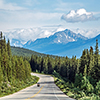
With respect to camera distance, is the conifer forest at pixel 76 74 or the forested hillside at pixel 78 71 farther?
the conifer forest at pixel 76 74

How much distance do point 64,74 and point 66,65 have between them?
6.24 m

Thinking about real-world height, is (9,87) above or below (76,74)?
below

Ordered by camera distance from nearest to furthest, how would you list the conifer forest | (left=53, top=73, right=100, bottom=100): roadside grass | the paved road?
(left=53, top=73, right=100, bottom=100): roadside grass, the paved road, the conifer forest

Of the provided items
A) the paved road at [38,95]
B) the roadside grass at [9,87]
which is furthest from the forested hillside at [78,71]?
the roadside grass at [9,87]

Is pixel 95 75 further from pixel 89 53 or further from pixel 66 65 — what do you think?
pixel 66 65

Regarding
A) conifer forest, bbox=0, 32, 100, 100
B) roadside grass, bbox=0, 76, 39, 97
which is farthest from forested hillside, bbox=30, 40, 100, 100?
roadside grass, bbox=0, 76, 39, 97

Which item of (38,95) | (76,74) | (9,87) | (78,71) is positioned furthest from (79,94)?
(78,71)

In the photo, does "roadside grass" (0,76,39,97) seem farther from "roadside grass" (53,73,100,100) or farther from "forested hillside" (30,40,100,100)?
"forested hillside" (30,40,100,100)

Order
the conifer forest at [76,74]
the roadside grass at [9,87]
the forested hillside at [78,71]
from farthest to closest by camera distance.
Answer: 1. the conifer forest at [76,74]
2. the forested hillside at [78,71]
3. the roadside grass at [9,87]

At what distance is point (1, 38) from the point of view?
95.0 m

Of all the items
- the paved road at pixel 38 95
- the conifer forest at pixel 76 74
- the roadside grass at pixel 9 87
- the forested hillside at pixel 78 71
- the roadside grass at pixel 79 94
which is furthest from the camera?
the conifer forest at pixel 76 74

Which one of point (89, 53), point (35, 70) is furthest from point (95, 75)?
point (35, 70)

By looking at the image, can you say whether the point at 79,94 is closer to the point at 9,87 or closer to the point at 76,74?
the point at 9,87

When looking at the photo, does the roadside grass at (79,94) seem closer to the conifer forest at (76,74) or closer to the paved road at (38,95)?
the conifer forest at (76,74)
